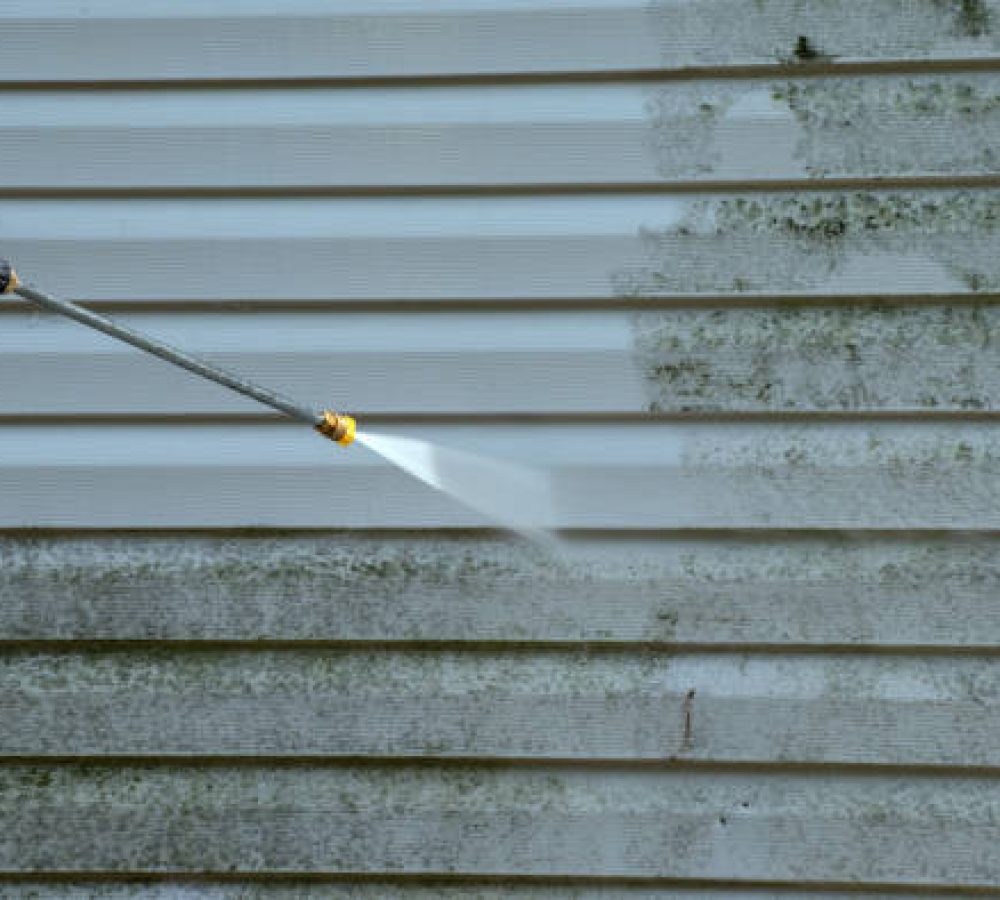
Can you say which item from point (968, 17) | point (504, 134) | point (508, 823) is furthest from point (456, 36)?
point (508, 823)

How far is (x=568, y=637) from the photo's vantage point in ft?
8.67

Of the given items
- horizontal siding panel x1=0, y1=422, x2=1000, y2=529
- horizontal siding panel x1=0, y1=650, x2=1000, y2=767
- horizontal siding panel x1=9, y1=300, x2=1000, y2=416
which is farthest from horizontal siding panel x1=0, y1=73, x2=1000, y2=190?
horizontal siding panel x1=0, y1=650, x2=1000, y2=767

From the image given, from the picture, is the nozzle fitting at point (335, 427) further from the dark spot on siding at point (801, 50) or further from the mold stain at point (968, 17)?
the mold stain at point (968, 17)

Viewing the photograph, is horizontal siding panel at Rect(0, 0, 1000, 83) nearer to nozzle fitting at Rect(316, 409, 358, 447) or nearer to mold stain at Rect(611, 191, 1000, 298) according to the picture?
mold stain at Rect(611, 191, 1000, 298)

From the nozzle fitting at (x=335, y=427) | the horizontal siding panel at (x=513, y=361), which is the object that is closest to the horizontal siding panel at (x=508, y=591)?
the horizontal siding panel at (x=513, y=361)

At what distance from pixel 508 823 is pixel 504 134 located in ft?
5.26

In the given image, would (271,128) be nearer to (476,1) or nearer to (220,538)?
(476,1)

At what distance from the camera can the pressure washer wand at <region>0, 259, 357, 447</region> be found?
6.56ft

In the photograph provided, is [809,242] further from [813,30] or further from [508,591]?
[508,591]

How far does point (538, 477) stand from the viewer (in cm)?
263

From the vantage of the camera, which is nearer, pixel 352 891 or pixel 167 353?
pixel 167 353

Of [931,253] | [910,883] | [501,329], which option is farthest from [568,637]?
[931,253]

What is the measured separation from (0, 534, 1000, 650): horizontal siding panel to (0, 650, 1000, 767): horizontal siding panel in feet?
0.20

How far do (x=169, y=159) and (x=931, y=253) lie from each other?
1.76 metres
